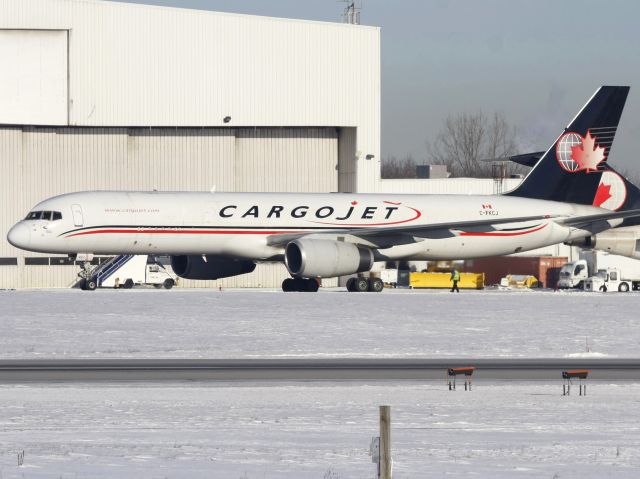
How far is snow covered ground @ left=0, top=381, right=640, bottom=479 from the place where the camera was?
596 inches

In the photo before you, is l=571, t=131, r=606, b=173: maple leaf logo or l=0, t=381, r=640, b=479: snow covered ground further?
l=571, t=131, r=606, b=173: maple leaf logo

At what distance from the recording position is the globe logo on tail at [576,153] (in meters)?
67.6

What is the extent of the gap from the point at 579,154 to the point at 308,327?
32323 mm

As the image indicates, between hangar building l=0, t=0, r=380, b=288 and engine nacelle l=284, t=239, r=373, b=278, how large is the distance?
928 inches

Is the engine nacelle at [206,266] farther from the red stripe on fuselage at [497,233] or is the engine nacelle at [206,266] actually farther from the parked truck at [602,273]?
the parked truck at [602,273]

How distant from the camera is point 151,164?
81.7 metres

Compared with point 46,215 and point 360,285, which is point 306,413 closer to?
point 46,215

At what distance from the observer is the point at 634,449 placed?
16.7 m

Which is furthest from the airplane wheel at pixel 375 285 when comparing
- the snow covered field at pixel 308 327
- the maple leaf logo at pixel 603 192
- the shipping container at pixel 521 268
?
the shipping container at pixel 521 268

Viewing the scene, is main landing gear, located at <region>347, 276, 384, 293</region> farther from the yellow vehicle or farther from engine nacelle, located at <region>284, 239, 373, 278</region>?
the yellow vehicle

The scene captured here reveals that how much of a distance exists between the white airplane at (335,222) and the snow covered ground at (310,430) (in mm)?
33706

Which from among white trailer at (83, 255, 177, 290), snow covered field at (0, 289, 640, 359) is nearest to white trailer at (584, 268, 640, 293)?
white trailer at (83, 255, 177, 290)

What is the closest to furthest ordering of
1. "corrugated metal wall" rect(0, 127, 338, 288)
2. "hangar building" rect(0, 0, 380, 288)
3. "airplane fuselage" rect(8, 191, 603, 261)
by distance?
"airplane fuselage" rect(8, 191, 603, 261)
"hangar building" rect(0, 0, 380, 288)
"corrugated metal wall" rect(0, 127, 338, 288)

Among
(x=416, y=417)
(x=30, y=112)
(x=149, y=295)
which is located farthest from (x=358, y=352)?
(x=30, y=112)
